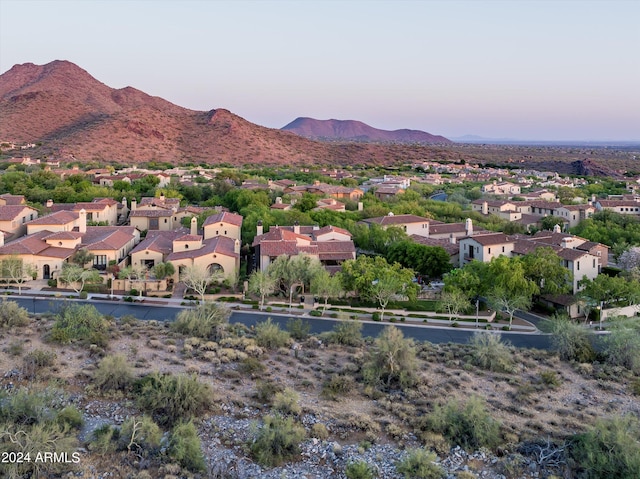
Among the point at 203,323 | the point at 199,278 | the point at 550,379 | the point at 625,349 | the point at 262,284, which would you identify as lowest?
A: the point at 550,379

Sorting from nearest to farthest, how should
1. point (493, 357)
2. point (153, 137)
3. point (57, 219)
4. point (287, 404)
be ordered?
point (287, 404)
point (493, 357)
point (57, 219)
point (153, 137)

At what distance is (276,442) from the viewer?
19.1 m

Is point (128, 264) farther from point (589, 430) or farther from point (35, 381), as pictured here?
point (589, 430)

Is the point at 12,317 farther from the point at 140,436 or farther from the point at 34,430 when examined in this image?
the point at 140,436

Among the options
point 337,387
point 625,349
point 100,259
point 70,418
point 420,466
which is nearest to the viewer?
point 420,466

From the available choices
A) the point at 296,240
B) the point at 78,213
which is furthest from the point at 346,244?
the point at 78,213

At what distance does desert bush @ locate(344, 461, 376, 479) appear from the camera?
687 inches

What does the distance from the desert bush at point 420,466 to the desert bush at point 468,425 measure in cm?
192

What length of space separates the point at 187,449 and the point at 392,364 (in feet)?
32.9

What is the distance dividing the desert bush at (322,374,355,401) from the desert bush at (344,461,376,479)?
515 cm

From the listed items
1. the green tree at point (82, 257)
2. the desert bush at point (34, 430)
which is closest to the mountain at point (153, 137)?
the green tree at point (82, 257)

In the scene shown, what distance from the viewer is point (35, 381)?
23281 millimetres

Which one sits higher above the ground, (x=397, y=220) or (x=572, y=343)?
(x=397, y=220)

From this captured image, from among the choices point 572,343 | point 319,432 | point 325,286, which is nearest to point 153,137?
point 325,286
